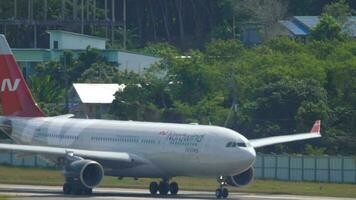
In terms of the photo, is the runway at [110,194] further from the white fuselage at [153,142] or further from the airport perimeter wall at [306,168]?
the airport perimeter wall at [306,168]

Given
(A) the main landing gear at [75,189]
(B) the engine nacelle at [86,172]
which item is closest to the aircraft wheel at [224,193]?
(B) the engine nacelle at [86,172]

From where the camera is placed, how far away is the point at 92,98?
109 m

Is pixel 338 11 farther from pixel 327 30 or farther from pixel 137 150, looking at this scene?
pixel 137 150

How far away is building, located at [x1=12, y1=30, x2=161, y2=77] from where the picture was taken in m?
123

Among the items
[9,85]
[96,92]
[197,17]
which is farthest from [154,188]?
[197,17]

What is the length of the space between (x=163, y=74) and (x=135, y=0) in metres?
51.4

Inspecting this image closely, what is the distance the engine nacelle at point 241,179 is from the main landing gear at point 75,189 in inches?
242

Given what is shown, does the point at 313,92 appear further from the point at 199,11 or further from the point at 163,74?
the point at 199,11

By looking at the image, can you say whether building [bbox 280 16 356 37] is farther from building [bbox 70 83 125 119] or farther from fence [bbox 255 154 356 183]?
fence [bbox 255 154 356 183]

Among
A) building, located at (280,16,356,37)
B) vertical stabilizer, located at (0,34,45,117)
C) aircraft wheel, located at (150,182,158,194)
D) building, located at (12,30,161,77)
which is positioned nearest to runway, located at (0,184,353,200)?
aircraft wheel, located at (150,182,158,194)

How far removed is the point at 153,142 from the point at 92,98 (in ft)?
126

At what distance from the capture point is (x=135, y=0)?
164 meters

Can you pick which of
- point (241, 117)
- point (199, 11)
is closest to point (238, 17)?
point (199, 11)

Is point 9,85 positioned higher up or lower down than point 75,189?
higher up
